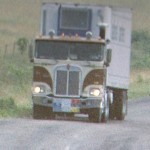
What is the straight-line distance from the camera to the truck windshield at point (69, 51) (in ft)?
94.8

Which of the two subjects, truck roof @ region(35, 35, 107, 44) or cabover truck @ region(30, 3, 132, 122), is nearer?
cabover truck @ region(30, 3, 132, 122)

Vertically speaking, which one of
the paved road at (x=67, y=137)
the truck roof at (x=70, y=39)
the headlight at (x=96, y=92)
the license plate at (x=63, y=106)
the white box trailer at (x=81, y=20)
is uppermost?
the white box trailer at (x=81, y=20)

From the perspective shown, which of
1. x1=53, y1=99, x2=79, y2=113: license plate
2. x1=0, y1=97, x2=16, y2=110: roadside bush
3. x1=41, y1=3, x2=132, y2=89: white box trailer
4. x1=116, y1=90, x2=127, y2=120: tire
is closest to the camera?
x1=53, y1=99, x2=79, y2=113: license plate

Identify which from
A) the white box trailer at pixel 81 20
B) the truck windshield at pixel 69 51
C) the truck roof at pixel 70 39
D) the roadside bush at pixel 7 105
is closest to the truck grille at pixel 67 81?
the truck windshield at pixel 69 51

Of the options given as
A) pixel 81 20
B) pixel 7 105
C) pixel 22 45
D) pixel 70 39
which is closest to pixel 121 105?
pixel 7 105

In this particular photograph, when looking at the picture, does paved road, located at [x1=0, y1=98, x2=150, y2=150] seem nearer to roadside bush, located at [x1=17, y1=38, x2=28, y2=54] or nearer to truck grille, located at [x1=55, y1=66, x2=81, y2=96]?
truck grille, located at [x1=55, y1=66, x2=81, y2=96]

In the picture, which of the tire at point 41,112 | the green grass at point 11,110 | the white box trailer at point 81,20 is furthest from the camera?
the green grass at point 11,110

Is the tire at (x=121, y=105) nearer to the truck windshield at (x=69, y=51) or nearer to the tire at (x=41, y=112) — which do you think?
the tire at (x=41, y=112)

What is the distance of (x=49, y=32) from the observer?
95.7ft

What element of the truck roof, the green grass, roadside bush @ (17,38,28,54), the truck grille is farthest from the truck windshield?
roadside bush @ (17,38,28,54)

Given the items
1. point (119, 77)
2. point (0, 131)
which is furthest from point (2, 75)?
point (0, 131)

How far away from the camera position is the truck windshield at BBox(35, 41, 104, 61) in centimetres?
2889

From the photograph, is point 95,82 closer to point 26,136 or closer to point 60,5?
point 60,5

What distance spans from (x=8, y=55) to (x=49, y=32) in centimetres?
3617
